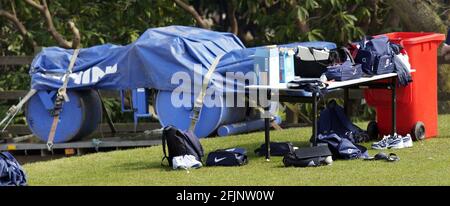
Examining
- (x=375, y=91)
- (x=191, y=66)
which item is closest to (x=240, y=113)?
(x=191, y=66)

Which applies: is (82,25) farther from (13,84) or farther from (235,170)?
(235,170)

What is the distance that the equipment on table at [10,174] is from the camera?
31.1ft

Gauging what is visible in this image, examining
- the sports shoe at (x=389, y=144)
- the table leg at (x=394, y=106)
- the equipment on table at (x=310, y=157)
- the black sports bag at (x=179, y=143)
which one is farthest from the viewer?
the table leg at (x=394, y=106)

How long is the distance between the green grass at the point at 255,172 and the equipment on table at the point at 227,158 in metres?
0.12

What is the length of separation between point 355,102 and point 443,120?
10.1 feet

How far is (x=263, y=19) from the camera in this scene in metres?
18.6

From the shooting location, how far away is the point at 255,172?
1059 cm

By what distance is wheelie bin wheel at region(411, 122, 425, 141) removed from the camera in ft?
41.1

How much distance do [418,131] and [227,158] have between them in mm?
2743

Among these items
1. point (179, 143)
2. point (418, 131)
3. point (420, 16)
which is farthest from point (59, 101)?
point (420, 16)

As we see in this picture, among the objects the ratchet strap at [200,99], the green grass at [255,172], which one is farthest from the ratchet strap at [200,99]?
the green grass at [255,172]

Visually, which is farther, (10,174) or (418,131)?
(418,131)

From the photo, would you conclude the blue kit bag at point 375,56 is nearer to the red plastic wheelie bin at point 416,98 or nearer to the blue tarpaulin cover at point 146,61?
the red plastic wheelie bin at point 416,98

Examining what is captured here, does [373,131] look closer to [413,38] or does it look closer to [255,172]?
[413,38]
